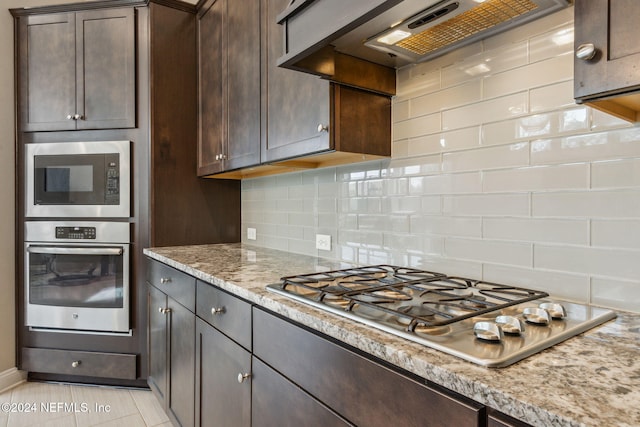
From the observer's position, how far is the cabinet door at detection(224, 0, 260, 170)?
186 centimetres

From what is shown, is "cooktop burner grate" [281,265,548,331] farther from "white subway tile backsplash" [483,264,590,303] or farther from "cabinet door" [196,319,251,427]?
"cabinet door" [196,319,251,427]

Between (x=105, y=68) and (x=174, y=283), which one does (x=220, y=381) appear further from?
(x=105, y=68)

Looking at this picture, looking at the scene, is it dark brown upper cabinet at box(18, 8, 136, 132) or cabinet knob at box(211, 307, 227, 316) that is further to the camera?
dark brown upper cabinet at box(18, 8, 136, 132)

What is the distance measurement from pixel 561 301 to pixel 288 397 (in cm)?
82

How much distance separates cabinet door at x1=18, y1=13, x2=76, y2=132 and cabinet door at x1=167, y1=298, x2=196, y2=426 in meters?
1.60

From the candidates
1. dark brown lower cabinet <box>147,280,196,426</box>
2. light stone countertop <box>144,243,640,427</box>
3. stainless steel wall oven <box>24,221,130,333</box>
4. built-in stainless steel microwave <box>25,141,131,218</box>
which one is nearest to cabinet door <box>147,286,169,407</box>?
dark brown lower cabinet <box>147,280,196,426</box>

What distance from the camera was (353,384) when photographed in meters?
0.82

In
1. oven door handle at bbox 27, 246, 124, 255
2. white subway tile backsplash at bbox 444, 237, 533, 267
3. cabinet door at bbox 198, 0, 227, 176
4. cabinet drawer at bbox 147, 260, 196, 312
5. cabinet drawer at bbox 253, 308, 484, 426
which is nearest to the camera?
cabinet drawer at bbox 253, 308, 484, 426

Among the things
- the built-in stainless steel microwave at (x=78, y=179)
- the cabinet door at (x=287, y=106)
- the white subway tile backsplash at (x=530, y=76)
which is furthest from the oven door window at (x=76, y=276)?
the white subway tile backsplash at (x=530, y=76)

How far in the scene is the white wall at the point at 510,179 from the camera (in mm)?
1000

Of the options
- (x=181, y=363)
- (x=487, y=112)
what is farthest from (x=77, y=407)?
(x=487, y=112)

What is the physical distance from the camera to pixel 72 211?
245 cm

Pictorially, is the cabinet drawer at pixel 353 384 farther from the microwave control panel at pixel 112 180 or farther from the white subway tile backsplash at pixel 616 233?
the microwave control panel at pixel 112 180

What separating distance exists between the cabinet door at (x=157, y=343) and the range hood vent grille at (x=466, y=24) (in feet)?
5.68
